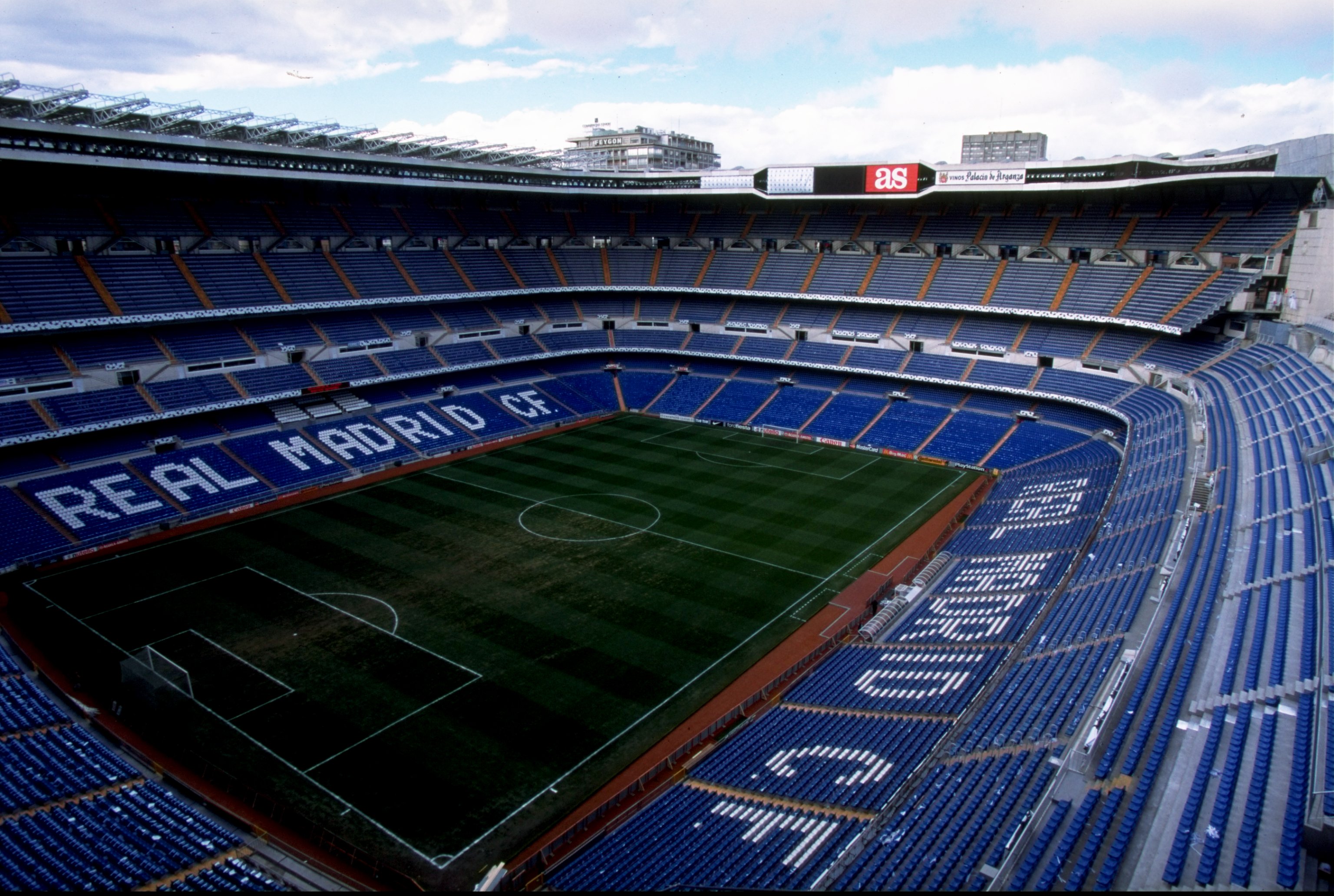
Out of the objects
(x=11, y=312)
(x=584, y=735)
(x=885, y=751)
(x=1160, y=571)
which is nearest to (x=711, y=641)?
(x=584, y=735)

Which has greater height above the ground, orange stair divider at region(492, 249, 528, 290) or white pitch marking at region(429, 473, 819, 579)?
orange stair divider at region(492, 249, 528, 290)

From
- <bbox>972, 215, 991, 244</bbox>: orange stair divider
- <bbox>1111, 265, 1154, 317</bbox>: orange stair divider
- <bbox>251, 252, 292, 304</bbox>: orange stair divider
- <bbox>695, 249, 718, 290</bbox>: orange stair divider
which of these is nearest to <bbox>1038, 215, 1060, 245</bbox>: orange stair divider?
<bbox>972, 215, 991, 244</bbox>: orange stair divider

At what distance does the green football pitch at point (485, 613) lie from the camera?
64.8 ft

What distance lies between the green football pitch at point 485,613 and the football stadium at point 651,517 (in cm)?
18

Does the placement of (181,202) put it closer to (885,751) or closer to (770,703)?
(770,703)

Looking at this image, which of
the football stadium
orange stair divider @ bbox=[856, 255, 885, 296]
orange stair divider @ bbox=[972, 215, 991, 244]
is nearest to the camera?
the football stadium

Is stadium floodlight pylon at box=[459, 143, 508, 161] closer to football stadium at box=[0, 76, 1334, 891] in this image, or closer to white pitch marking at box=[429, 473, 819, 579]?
football stadium at box=[0, 76, 1334, 891]

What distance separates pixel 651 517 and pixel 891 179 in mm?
26673

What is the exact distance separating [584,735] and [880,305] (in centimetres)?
3868

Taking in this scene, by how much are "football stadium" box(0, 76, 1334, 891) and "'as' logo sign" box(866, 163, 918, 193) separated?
240mm

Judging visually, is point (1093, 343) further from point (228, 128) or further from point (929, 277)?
point (228, 128)

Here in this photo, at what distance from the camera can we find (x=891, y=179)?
4800cm

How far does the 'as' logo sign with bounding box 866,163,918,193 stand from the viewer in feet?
A: 155

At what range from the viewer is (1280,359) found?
30969 mm
